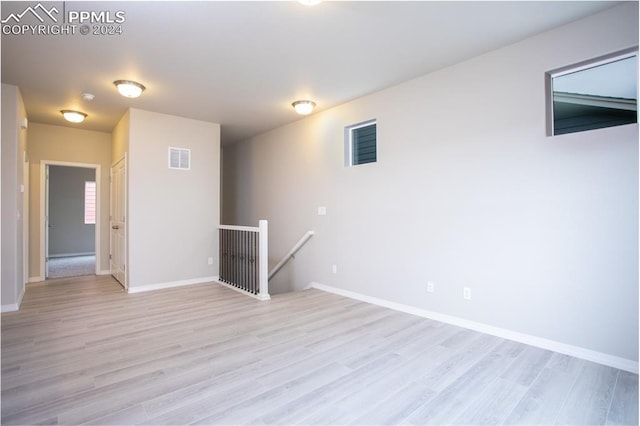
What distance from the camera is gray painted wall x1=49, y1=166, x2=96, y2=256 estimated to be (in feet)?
29.4

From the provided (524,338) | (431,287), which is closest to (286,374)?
(431,287)

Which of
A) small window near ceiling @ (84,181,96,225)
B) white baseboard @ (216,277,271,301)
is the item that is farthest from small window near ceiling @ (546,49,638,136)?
small window near ceiling @ (84,181,96,225)

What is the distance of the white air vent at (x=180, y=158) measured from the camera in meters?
5.30

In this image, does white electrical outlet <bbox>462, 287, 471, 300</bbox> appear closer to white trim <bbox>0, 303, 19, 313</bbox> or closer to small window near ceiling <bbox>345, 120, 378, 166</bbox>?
small window near ceiling <bbox>345, 120, 378, 166</bbox>

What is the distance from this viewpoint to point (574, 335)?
271 centimetres

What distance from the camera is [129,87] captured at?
3.88 metres

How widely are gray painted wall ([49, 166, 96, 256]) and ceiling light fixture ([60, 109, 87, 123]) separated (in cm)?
499

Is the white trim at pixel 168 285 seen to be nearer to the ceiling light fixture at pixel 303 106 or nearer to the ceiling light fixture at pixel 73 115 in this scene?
the ceiling light fixture at pixel 73 115

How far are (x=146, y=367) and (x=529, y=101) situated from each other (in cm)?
402

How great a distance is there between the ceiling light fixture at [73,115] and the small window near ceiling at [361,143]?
166 inches

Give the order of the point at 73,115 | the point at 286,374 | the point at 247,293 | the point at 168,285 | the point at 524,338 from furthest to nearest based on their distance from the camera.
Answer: the point at 168,285, the point at 73,115, the point at 247,293, the point at 524,338, the point at 286,374

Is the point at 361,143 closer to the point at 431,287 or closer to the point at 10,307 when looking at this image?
the point at 431,287

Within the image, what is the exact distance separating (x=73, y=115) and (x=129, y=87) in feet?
6.33

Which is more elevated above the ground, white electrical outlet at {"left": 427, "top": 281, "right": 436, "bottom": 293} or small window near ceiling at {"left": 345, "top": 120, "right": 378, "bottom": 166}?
small window near ceiling at {"left": 345, "top": 120, "right": 378, "bottom": 166}
